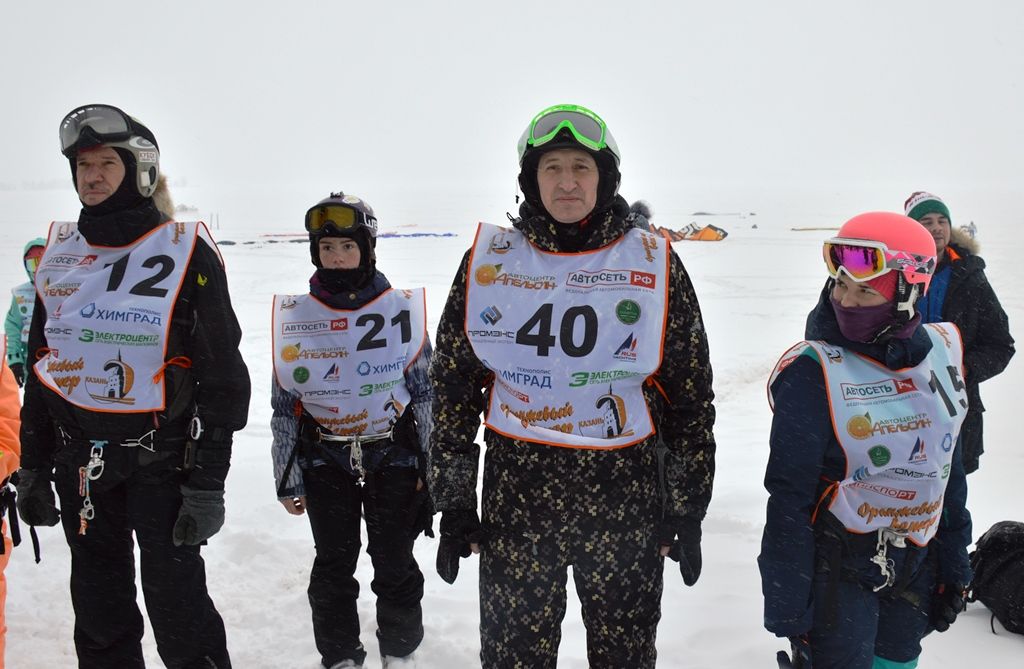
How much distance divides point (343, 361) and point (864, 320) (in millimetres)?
2143

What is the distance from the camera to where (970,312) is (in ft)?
13.0

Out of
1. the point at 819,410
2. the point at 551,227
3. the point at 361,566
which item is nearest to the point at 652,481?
the point at 819,410

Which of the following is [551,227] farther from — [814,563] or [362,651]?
[362,651]

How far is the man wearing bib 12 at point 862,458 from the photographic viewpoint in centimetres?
228

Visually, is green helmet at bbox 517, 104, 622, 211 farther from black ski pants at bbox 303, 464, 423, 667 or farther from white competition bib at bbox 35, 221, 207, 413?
black ski pants at bbox 303, 464, 423, 667

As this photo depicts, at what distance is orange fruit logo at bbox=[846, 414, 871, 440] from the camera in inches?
89.4

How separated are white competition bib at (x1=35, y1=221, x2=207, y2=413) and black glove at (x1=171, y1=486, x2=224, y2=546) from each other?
358 millimetres

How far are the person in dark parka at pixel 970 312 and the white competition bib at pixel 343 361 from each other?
2817 mm

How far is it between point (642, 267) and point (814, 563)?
1130mm

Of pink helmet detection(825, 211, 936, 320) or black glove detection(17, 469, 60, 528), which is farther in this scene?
black glove detection(17, 469, 60, 528)

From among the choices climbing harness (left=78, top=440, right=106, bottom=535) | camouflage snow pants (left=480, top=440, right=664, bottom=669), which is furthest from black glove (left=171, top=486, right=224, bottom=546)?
camouflage snow pants (left=480, top=440, right=664, bottom=669)

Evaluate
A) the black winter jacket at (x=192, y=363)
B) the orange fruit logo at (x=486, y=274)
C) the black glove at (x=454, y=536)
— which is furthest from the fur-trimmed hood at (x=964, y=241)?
the black winter jacket at (x=192, y=363)

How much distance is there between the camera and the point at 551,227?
2387 mm

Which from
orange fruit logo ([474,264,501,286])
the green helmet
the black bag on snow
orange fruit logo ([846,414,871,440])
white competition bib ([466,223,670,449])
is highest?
the green helmet
